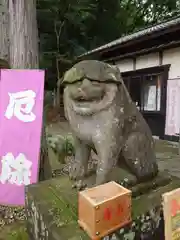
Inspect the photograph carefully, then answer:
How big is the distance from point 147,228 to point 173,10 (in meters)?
17.0

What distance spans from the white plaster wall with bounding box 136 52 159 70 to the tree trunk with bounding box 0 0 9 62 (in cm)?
473

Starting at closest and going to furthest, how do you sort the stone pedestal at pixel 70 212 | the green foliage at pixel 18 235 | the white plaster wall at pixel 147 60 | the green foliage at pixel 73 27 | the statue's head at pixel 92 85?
1. the stone pedestal at pixel 70 212
2. the statue's head at pixel 92 85
3. the green foliage at pixel 18 235
4. the white plaster wall at pixel 147 60
5. the green foliage at pixel 73 27

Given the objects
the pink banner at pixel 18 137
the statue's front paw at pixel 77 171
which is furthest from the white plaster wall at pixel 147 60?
the statue's front paw at pixel 77 171

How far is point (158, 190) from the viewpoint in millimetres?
1926

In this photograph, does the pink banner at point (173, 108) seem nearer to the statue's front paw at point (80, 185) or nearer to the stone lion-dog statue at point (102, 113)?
the stone lion-dog statue at point (102, 113)

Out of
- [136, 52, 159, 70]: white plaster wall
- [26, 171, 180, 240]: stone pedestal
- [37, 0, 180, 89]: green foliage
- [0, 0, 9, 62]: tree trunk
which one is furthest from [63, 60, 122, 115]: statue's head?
[37, 0, 180, 89]: green foliage

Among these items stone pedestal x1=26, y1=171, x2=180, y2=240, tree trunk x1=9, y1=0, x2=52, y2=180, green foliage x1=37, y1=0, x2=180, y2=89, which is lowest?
stone pedestal x1=26, y1=171, x2=180, y2=240

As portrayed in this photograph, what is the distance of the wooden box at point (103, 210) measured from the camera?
1261 mm

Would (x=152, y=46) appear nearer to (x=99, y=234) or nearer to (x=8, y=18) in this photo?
(x=8, y=18)

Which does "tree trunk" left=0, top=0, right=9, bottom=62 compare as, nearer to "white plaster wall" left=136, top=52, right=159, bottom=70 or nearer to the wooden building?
the wooden building

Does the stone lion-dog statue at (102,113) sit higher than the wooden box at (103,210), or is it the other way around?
the stone lion-dog statue at (102,113)

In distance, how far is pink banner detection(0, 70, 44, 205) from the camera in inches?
104

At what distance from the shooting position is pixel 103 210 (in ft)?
4.15

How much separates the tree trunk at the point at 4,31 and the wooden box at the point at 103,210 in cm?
252
